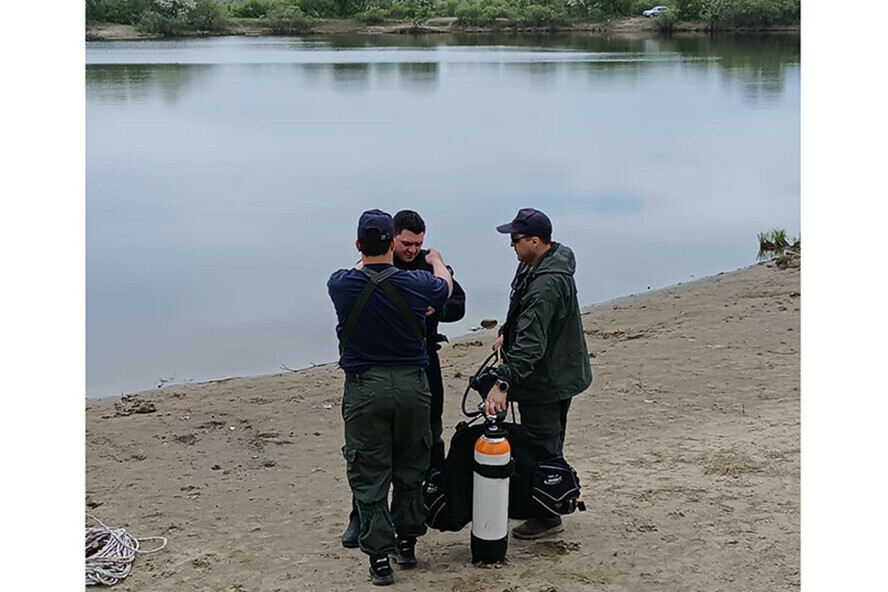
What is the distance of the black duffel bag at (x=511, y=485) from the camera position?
5.01 meters

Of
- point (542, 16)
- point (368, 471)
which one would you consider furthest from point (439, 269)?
point (542, 16)

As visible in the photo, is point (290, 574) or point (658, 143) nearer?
point (290, 574)

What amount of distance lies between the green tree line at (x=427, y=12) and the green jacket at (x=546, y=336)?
5879 cm

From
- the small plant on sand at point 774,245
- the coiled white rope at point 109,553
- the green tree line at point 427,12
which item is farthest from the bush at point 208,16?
the coiled white rope at point 109,553

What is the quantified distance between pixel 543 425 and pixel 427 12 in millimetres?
76422

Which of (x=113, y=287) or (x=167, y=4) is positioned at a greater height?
(x=167, y=4)

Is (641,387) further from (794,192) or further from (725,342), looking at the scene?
(794,192)

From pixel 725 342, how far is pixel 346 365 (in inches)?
238

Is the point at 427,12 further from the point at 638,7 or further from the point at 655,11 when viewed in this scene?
the point at 655,11

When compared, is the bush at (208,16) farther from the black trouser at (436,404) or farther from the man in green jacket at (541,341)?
the man in green jacket at (541,341)

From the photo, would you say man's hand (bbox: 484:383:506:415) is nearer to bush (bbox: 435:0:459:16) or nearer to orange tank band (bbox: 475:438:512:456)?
orange tank band (bbox: 475:438:512:456)

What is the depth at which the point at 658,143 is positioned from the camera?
2784cm

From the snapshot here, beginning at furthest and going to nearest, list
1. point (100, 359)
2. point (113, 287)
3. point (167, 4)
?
1. point (167, 4)
2. point (113, 287)
3. point (100, 359)
